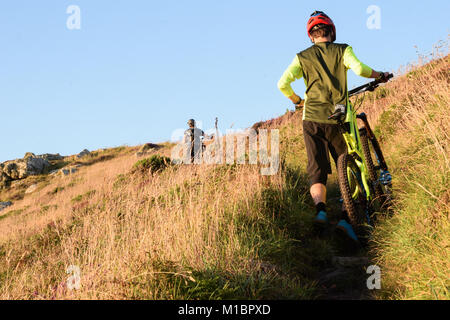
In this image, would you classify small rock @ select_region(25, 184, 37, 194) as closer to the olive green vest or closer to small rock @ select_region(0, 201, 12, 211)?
small rock @ select_region(0, 201, 12, 211)

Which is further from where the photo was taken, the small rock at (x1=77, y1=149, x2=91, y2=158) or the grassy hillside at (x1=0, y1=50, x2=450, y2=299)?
the small rock at (x1=77, y1=149, x2=91, y2=158)

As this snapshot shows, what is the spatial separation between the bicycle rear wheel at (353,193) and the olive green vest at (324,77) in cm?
63

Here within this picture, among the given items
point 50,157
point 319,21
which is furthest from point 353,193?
point 50,157

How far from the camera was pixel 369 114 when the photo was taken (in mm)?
12000

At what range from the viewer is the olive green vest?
539cm

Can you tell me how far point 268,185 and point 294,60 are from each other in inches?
88.0

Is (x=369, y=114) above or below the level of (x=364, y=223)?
above

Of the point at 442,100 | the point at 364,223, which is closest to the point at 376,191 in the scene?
the point at 364,223

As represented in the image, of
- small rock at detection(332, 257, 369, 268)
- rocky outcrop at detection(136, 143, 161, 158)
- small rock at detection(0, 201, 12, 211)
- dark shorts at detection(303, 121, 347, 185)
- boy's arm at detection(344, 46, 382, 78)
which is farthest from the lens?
rocky outcrop at detection(136, 143, 161, 158)

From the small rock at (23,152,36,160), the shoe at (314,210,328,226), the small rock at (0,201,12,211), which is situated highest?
the small rock at (23,152,36,160)

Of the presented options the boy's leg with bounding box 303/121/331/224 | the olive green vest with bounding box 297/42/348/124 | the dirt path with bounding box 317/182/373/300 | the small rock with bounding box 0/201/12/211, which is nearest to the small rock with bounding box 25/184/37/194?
the small rock with bounding box 0/201/12/211

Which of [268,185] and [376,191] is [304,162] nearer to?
[268,185]

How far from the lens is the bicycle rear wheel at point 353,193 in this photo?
505 centimetres
